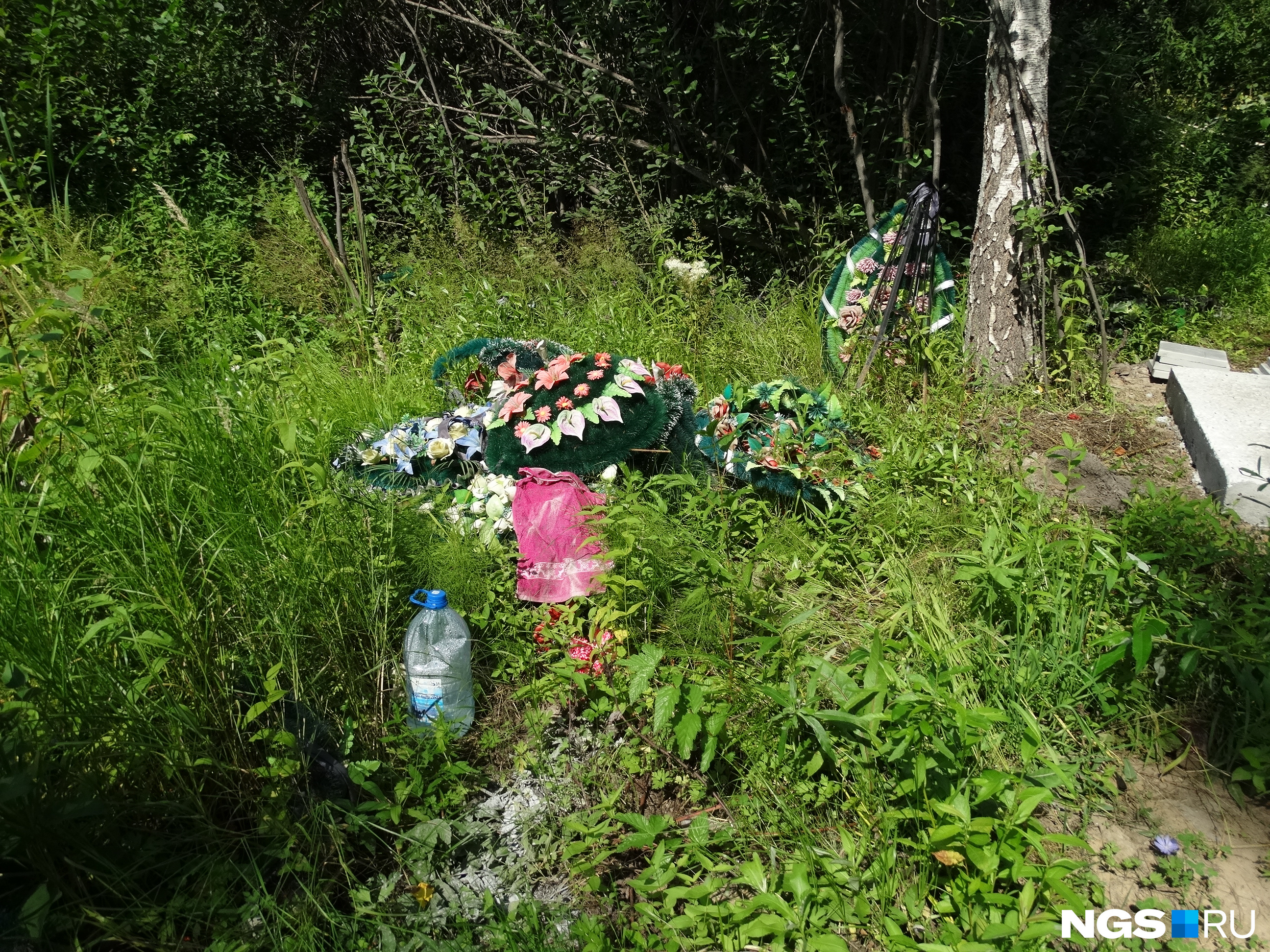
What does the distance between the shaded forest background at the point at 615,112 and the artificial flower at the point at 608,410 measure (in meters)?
2.23

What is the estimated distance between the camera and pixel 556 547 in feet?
8.66

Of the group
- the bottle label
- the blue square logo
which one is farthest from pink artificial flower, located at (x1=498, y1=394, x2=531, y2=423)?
the blue square logo

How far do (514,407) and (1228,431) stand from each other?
118 inches

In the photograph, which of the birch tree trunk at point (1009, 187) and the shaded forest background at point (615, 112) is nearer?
the birch tree trunk at point (1009, 187)

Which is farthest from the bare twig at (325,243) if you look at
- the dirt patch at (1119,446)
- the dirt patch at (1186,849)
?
the dirt patch at (1186,849)

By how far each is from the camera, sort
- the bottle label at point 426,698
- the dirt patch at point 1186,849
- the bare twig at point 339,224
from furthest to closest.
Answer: the bare twig at point 339,224, the bottle label at point 426,698, the dirt patch at point 1186,849

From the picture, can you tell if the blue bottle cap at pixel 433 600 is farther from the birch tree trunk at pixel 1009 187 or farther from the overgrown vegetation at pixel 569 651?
the birch tree trunk at pixel 1009 187

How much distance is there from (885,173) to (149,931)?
491 centimetres

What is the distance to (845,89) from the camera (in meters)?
4.75

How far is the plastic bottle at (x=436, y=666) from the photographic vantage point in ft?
7.56

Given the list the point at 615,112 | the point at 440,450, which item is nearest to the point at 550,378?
the point at 440,450

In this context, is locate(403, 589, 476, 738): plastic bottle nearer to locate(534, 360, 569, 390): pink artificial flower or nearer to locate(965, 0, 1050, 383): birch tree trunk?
locate(534, 360, 569, 390): pink artificial flower

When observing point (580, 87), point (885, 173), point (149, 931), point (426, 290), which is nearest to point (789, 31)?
point (885, 173)

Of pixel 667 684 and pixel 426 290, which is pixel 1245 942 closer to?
pixel 667 684
